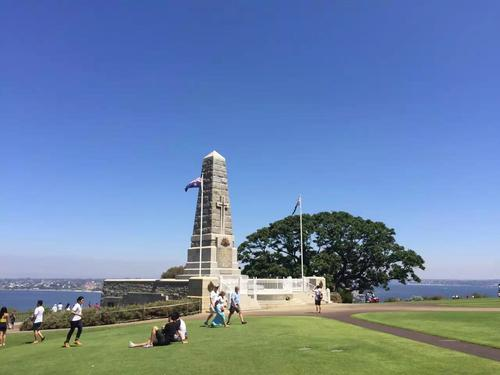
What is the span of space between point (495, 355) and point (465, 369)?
7.20ft

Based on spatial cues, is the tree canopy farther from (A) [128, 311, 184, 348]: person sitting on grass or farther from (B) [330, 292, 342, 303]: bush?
(A) [128, 311, 184, 348]: person sitting on grass

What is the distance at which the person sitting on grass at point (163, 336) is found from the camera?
521 inches

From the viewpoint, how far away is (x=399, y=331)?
50.0 ft

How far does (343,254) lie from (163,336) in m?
39.0

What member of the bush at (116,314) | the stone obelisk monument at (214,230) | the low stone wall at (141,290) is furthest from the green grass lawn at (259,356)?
the stone obelisk monument at (214,230)

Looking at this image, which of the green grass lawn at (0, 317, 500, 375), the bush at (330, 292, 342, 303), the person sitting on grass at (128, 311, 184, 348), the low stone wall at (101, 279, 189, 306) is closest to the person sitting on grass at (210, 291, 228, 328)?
the green grass lawn at (0, 317, 500, 375)

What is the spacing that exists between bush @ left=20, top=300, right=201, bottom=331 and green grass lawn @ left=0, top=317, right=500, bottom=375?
754cm

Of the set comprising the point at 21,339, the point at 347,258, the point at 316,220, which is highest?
the point at 316,220

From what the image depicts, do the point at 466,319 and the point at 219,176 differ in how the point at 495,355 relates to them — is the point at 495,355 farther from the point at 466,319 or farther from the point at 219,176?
the point at 219,176

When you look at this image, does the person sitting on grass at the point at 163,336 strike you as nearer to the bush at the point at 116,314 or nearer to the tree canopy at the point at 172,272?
the bush at the point at 116,314

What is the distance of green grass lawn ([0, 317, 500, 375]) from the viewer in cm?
914

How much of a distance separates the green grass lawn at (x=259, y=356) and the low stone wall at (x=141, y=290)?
50.4 feet

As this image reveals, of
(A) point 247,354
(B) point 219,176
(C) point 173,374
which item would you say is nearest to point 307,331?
(A) point 247,354

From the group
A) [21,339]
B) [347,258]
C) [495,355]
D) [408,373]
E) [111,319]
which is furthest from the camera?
[347,258]
